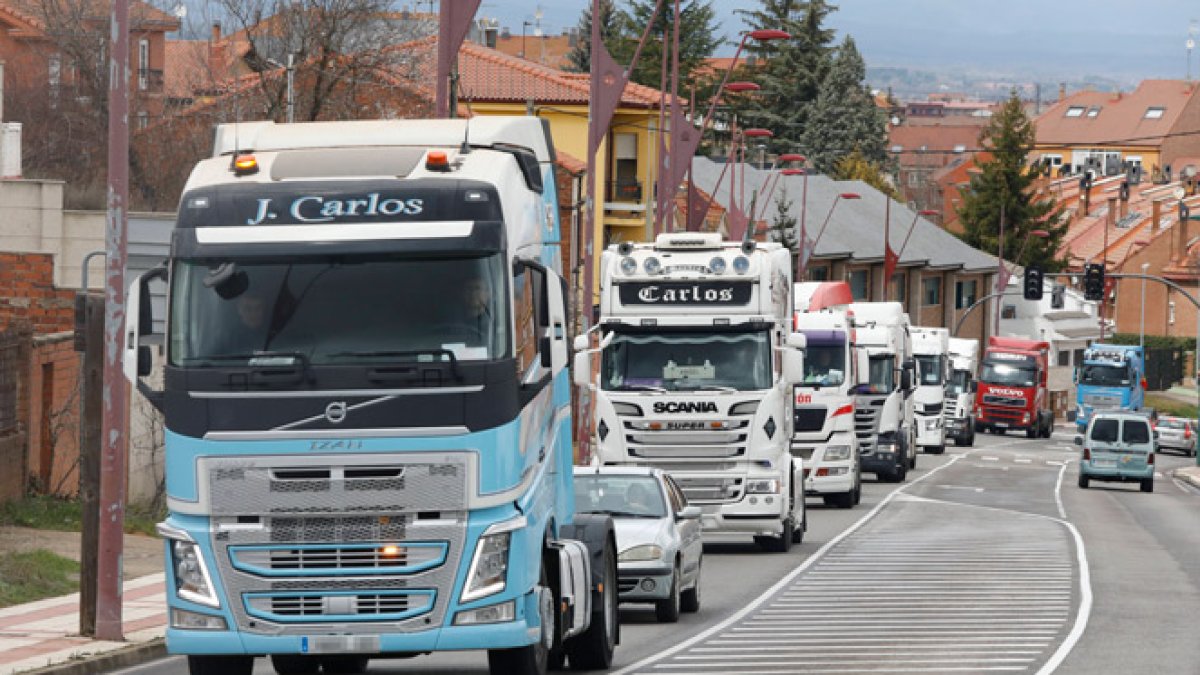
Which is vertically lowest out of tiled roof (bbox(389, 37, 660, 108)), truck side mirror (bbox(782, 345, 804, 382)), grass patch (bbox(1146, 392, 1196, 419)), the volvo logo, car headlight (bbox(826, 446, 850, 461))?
grass patch (bbox(1146, 392, 1196, 419))

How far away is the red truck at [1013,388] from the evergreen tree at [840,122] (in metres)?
45.3

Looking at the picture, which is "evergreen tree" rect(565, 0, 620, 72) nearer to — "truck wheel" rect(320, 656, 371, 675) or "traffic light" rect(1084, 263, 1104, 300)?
"traffic light" rect(1084, 263, 1104, 300)

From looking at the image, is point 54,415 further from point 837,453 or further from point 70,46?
point 70,46

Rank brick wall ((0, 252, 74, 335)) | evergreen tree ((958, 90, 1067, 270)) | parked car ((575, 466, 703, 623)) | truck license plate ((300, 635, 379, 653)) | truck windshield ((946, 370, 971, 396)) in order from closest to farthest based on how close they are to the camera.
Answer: truck license plate ((300, 635, 379, 653)), parked car ((575, 466, 703, 623)), brick wall ((0, 252, 74, 335)), truck windshield ((946, 370, 971, 396)), evergreen tree ((958, 90, 1067, 270))

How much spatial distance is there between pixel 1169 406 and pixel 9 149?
87.9 m

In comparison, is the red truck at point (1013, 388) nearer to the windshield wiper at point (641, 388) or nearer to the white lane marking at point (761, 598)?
the white lane marking at point (761, 598)

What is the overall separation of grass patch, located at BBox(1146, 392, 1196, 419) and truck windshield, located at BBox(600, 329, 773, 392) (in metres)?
87.4

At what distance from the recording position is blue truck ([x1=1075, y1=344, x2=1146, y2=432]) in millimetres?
84000

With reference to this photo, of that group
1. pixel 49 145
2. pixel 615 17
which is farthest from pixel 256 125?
pixel 615 17

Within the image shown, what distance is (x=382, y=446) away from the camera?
13.3m

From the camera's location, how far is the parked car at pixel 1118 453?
56188mm

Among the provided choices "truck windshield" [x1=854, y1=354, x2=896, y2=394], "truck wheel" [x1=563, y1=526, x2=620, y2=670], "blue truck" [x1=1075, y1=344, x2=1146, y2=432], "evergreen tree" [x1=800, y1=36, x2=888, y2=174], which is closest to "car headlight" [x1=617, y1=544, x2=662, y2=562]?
"truck wheel" [x1=563, y1=526, x2=620, y2=670]

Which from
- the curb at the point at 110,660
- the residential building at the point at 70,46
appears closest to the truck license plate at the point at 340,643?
the curb at the point at 110,660

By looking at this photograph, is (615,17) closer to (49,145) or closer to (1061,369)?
(1061,369)
